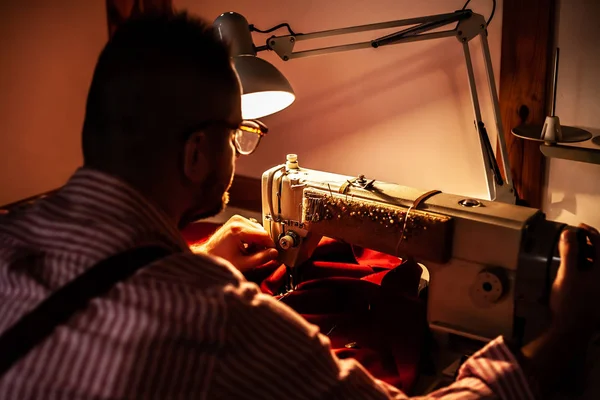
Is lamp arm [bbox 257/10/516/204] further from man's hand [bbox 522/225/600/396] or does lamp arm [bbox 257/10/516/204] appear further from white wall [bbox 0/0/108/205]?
white wall [bbox 0/0/108/205]

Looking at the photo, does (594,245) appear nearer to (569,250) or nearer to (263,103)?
(569,250)

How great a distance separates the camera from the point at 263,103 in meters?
1.47

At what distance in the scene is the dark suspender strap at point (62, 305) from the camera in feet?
2.52

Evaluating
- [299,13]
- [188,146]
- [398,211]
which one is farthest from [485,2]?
[188,146]

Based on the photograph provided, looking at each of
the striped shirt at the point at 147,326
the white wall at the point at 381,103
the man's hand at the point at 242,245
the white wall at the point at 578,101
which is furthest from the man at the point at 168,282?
the white wall at the point at 381,103

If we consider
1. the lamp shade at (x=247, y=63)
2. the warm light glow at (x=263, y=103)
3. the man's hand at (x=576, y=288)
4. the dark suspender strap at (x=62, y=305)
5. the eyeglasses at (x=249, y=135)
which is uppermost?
the lamp shade at (x=247, y=63)

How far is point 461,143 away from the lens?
2084mm

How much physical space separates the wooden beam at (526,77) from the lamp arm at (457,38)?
0.80ft

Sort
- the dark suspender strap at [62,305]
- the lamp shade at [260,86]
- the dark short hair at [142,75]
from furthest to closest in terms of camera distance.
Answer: the lamp shade at [260,86]
the dark short hair at [142,75]
the dark suspender strap at [62,305]

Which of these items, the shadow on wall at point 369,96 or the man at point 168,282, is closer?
the man at point 168,282

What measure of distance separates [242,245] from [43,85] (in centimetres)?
154

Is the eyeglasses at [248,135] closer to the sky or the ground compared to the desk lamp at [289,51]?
closer to the ground

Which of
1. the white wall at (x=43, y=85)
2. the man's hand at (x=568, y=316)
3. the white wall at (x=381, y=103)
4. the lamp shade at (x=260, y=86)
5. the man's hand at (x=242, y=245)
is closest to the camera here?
the man's hand at (x=568, y=316)

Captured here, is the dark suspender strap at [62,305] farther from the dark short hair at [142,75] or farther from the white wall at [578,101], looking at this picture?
the white wall at [578,101]
